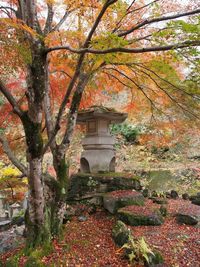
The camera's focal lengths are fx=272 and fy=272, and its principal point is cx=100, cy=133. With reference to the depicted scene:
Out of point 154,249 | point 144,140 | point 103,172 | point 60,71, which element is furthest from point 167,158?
point 154,249

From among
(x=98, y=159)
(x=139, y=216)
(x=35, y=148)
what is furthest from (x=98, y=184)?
(x=35, y=148)

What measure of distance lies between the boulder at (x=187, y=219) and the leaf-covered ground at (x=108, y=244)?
0.37 ft

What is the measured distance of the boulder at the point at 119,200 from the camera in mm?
5848

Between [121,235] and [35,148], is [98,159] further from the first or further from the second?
[35,148]

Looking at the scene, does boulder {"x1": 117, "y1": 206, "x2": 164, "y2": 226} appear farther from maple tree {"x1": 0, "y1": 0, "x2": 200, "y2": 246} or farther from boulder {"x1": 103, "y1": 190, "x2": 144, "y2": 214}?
maple tree {"x1": 0, "y1": 0, "x2": 200, "y2": 246}

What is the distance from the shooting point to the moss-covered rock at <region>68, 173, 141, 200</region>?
6.62 m

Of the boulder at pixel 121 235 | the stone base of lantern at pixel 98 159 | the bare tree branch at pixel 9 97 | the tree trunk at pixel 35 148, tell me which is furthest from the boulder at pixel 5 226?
the bare tree branch at pixel 9 97

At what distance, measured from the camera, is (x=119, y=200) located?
231 inches

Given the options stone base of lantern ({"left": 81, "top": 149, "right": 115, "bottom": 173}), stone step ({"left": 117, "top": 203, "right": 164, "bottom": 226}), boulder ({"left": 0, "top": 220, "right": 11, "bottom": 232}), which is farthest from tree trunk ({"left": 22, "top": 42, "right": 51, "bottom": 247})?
boulder ({"left": 0, "top": 220, "right": 11, "bottom": 232})

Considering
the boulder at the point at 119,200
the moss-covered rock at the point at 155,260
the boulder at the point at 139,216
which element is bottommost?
the moss-covered rock at the point at 155,260

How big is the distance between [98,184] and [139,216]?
1596 mm

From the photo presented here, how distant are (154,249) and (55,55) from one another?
4109 millimetres

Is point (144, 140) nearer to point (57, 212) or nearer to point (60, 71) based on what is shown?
point (60, 71)

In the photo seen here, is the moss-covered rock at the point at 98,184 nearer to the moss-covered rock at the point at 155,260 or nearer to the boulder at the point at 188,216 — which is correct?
the boulder at the point at 188,216
